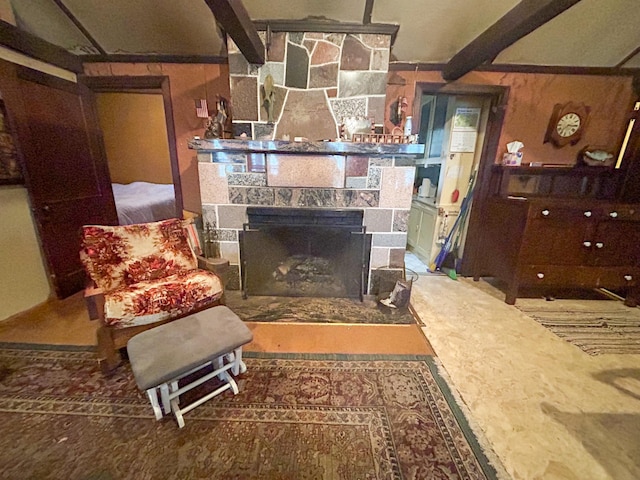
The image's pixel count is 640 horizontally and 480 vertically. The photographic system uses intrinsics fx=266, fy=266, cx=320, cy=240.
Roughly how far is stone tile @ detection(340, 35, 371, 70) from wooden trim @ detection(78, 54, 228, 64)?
1221 millimetres

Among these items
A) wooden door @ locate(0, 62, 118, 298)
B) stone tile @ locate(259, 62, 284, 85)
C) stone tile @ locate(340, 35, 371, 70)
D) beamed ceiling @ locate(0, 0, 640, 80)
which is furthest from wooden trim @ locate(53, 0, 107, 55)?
stone tile @ locate(340, 35, 371, 70)

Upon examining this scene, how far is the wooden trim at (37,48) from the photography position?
6.66 feet

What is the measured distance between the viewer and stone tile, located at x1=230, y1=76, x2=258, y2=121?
94.3 inches

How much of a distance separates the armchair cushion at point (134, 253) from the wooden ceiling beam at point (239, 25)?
1400 millimetres

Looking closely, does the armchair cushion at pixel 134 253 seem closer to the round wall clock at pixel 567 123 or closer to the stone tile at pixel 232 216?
the stone tile at pixel 232 216

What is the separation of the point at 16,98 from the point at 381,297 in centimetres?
349

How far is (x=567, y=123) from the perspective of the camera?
2.74 meters

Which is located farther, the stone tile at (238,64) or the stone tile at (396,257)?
the stone tile at (396,257)

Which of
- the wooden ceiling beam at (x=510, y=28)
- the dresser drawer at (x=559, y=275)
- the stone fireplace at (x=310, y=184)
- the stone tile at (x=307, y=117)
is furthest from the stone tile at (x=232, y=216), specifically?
the dresser drawer at (x=559, y=275)

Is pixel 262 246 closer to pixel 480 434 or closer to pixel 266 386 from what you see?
pixel 266 386

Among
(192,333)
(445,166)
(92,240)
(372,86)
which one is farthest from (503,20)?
(92,240)

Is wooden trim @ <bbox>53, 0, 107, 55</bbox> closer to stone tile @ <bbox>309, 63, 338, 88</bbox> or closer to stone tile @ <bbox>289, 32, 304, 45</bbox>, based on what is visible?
stone tile @ <bbox>289, 32, 304, 45</bbox>

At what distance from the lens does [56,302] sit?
2453 millimetres

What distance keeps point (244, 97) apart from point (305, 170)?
A: 874 mm
